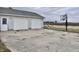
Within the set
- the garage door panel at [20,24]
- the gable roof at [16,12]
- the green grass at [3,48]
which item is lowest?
the green grass at [3,48]

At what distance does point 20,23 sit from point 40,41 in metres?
0.49

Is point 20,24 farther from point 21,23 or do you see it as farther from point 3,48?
point 3,48

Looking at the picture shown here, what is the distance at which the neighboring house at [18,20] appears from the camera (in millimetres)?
3071

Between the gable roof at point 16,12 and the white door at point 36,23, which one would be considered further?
the white door at point 36,23

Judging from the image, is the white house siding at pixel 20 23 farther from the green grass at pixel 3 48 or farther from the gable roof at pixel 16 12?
the green grass at pixel 3 48

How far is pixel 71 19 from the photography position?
3.13m

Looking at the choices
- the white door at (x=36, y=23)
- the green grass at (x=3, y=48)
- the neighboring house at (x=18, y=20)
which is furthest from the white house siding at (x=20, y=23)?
the green grass at (x=3, y=48)

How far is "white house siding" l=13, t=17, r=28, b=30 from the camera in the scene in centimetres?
314

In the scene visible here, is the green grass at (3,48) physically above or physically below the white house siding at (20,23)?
below

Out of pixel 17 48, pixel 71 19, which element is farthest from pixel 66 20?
pixel 17 48

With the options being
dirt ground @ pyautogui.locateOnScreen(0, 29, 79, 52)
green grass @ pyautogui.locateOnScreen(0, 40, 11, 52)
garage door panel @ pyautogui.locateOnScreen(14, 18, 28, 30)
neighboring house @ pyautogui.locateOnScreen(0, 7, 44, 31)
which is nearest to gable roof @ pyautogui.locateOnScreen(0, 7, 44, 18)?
neighboring house @ pyautogui.locateOnScreen(0, 7, 44, 31)
